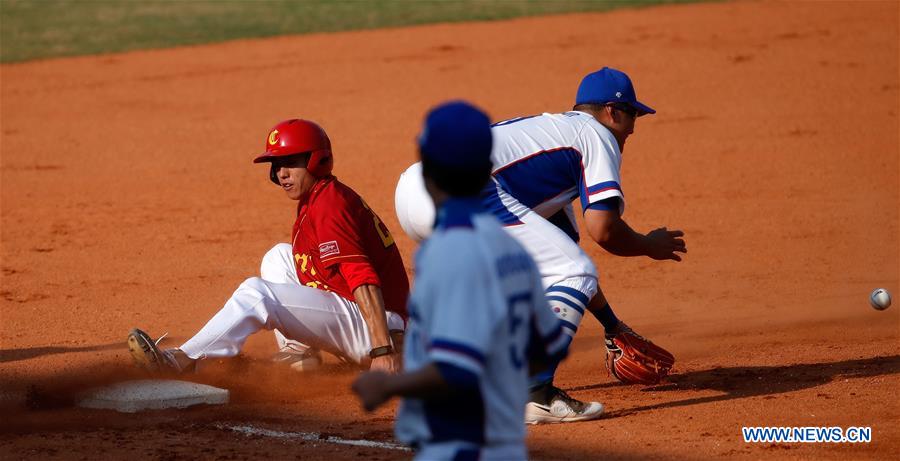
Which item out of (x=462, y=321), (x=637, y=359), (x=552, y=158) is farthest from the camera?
(x=637, y=359)

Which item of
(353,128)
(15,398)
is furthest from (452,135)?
(353,128)

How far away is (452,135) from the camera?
2951 millimetres

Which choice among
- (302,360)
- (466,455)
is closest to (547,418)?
(302,360)

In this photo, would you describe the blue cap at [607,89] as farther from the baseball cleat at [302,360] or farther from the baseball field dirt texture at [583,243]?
the baseball cleat at [302,360]

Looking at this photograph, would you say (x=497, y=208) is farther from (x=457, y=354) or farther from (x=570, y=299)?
(x=457, y=354)

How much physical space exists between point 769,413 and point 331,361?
2.43 meters

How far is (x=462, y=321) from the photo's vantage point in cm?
285

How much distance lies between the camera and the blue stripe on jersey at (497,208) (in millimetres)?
5383

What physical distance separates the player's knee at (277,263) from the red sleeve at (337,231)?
578 millimetres

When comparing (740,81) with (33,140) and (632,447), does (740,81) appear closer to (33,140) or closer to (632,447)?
(33,140)

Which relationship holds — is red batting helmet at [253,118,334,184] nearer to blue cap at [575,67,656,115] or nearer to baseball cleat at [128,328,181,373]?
baseball cleat at [128,328,181,373]

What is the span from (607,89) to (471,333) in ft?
9.91

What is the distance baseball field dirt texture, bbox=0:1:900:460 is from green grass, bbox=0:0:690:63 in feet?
2.20

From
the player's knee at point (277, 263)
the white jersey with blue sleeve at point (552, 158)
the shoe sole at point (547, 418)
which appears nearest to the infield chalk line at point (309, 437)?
the shoe sole at point (547, 418)
